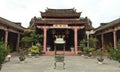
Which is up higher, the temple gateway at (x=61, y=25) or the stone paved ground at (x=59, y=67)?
the temple gateway at (x=61, y=25)

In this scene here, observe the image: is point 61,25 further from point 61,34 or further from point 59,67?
point 59,67

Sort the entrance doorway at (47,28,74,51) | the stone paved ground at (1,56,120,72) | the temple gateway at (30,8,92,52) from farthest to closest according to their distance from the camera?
1. the entrance doorway at (47,28,74,51)
2. the temple gateway at (30,8,92,52)
3. the stone paved ground at (1,56,120,72)

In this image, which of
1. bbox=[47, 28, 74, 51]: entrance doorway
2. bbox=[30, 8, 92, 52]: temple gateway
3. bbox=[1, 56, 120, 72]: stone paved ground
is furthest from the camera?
bbox=[47, 28, 74, 51]: entrance doorway

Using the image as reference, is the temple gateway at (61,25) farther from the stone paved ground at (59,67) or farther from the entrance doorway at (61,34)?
the stone paved ground at (59,67)

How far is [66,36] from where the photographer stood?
112 ft

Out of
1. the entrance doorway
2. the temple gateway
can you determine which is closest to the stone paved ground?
the temple gateway

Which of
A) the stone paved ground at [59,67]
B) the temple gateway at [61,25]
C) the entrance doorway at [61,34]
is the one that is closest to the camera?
the stone paved ground at [59,67]

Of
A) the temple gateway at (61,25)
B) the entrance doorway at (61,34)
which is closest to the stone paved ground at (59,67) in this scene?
the temple gateway at (61,25)

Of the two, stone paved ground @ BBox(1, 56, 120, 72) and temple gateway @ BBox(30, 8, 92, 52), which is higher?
temple gateway @ BBox(30, 8, 92, 52)

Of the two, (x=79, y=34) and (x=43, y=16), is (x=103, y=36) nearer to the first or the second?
(x=79, y=34)

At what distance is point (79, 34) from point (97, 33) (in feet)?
14.6

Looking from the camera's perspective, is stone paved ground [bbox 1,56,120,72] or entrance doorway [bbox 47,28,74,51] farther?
entrance doorway [bbox 47,28,74,51]

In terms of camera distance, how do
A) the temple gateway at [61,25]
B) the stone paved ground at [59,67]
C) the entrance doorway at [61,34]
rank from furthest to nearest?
1. the entrance doorway at [61,34]
2. the temple gateway at [61,25]
3. the stone paved ground at [59,67]

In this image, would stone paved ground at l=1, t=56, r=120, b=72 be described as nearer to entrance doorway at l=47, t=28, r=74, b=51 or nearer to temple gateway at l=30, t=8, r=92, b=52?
temple gateway at l=30, t=8, r=92, b=52
